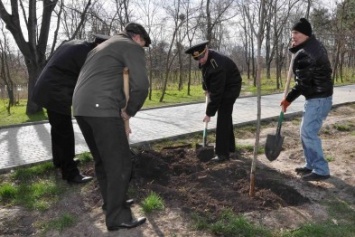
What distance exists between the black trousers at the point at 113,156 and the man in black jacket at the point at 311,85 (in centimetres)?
244

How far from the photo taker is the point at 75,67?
443 centimetres

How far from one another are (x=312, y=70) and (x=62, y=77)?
10.1ft

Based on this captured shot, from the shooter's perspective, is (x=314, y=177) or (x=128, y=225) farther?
(x=314, y=177)

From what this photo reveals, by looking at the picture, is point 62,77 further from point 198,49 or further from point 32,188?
point 198,49

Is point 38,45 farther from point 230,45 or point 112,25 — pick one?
point 230,45

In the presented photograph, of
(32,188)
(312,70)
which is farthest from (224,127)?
(32,188)

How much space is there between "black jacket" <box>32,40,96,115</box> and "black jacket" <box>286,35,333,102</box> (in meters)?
2.60

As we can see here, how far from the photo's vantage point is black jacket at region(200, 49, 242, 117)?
5.34 m

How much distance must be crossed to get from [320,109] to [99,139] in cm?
292

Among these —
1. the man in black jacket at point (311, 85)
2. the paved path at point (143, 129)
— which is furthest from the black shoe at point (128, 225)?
the paved path at point (143, 129)

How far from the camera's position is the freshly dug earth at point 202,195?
12.2 ft

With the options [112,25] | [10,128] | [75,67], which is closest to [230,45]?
[112,25]

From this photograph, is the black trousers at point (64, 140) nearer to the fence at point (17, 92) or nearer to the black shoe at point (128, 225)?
the black shoe at point (128, 225)

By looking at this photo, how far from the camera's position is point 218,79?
5.34 meters
